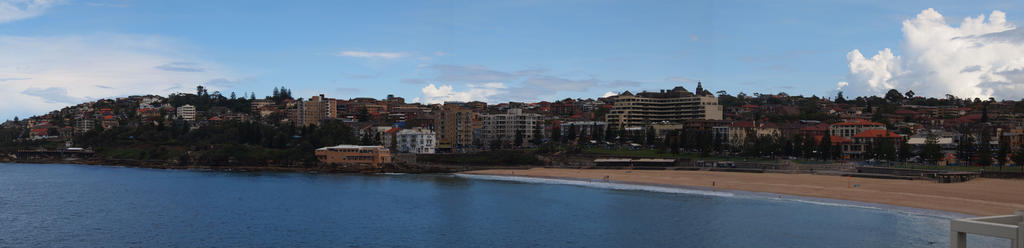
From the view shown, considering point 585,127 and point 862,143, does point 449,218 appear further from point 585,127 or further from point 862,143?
point 585,127

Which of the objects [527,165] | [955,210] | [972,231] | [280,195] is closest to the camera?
[972,231]

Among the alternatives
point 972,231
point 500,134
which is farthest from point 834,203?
point 500,134

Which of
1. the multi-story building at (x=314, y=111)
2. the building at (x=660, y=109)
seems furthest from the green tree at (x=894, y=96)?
the multi-story building at (x=314, y=111)

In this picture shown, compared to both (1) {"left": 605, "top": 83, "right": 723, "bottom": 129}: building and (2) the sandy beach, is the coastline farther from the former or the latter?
(1) {"left": 605, "top": 83, "right": 723, "bottom": 129}: building

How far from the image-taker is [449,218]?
35.6 m

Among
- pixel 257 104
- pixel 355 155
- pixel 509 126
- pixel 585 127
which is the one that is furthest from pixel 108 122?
pixel 585 127

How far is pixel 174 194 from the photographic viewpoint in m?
48.8

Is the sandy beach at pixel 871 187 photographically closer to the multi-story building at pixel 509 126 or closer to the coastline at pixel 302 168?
the coastline at pixel 302 168

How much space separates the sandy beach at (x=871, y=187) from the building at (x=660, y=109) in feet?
141

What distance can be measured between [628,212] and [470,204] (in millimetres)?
9696

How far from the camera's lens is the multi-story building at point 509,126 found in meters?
92.8

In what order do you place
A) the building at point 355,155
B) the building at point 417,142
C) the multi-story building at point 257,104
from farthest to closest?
the multi-story building at point 257,104
the building at point 417,142
the building at point 355,155

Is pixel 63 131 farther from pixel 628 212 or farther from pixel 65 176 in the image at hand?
pixel 628 212

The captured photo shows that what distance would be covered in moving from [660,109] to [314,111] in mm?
57988
